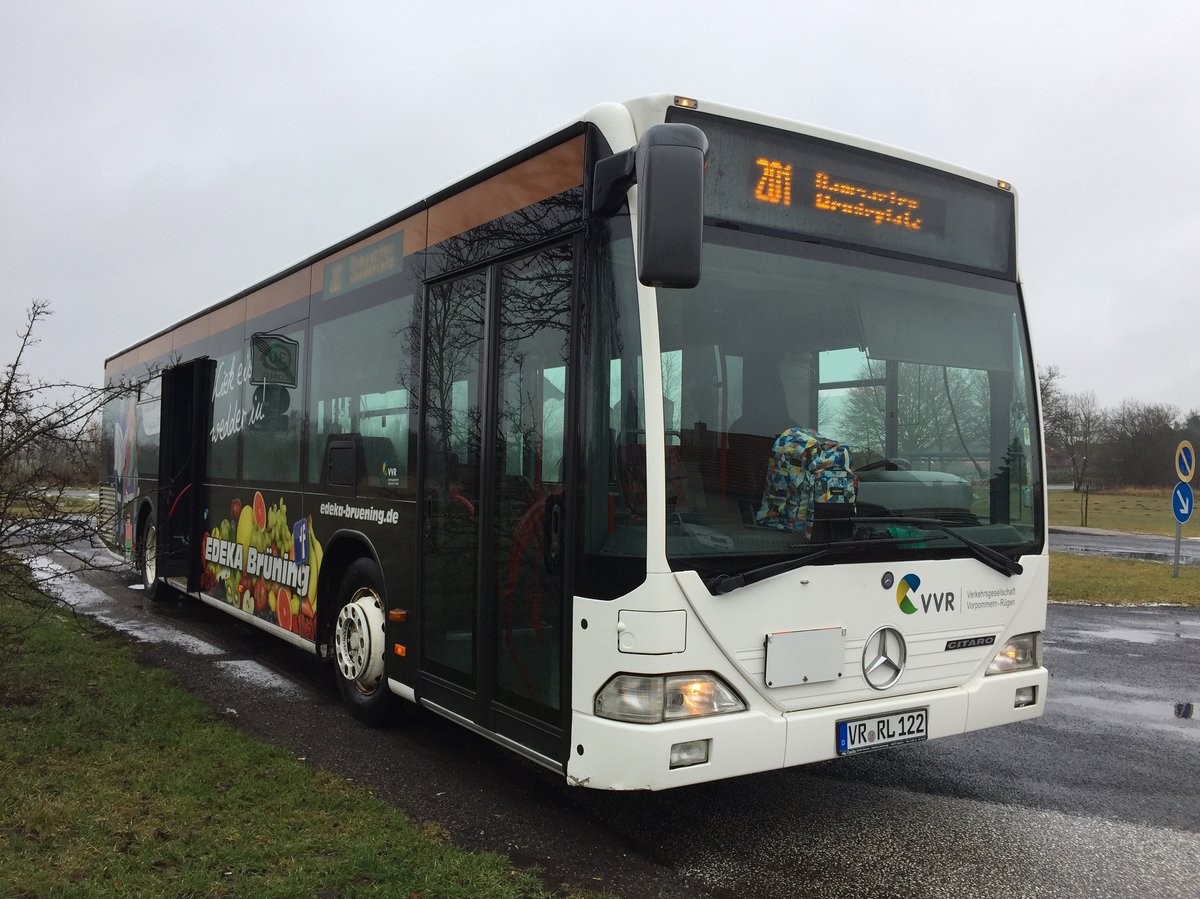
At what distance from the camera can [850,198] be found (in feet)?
14.2

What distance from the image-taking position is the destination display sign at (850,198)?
401cm

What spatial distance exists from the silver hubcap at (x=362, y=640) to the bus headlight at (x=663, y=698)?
2382 mm

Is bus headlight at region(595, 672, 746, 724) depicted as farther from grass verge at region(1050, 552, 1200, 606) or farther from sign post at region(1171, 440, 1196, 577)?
sign post at region(1171, 440, 1196, 577)

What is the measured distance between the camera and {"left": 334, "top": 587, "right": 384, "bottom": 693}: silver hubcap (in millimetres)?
5734

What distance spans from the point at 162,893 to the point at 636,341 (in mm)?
2712

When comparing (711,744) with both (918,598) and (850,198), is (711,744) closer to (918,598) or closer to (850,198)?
(918,598)

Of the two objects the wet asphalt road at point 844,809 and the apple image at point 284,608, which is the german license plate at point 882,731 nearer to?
the wet asphalt road at point 844,809

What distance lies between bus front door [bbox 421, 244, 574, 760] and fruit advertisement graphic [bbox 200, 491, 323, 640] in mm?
1883

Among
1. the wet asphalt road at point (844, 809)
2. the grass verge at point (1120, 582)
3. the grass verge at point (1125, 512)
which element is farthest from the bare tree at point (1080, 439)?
the wet asphalt road at point (844, 809)

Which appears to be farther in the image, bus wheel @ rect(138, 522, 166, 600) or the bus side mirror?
bus wheel @ rect(138, 522, 166, 600)

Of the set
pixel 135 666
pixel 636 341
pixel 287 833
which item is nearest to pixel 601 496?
pixel 636 341

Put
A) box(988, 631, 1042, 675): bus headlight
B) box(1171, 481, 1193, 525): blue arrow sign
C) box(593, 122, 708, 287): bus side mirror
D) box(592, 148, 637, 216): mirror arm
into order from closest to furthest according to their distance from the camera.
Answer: box(593, 122, 708, 287): bus side mirror, box(592, 148, 637, 216): mirror arm, box(988, 631, 1042, 675): bus headlight, box(1171, 481, 1193, 525): blue arrow sign

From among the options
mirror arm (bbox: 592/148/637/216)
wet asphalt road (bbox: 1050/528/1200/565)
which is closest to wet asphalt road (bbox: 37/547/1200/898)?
mirror arm (bbox: 592/148/637/216)

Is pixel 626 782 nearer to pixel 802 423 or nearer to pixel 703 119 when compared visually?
pixel 802 423
